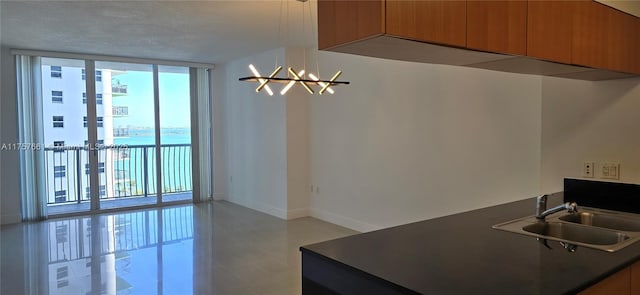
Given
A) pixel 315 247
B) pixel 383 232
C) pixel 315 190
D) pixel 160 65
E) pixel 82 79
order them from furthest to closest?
1. pixel 160 65
2. pixel 82 79
3. pixel 315 190
4. pixel 383 232
5. pixel 315 247

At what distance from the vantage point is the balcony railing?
6.62m

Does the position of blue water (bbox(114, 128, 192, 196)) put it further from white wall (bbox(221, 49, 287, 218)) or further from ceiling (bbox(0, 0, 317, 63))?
ceiling (bbox(0, 0, 317, 63))

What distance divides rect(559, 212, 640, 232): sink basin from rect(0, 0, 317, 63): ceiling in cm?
267

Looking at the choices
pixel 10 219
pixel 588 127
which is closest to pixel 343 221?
pixel 588 127

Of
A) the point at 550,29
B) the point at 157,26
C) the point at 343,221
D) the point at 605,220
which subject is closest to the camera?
the point at 550,29

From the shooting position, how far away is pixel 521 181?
3.55m

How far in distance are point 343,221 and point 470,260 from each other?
13.3 ft

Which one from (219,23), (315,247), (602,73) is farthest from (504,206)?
(219,23)

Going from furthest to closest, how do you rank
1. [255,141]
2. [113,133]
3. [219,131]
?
1. [219,131]
2. [113,133]
3. [255,141]

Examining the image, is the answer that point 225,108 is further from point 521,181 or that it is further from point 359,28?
point 359,28

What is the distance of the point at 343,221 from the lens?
5.54 m

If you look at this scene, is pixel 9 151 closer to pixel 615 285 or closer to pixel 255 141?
pixel 255 141

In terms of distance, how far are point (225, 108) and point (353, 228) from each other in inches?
141

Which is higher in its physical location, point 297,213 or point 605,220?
point 605,220
